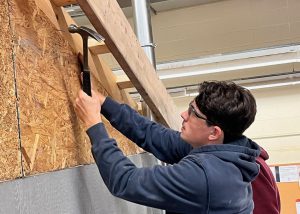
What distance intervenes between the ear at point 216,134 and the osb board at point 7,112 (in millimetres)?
661

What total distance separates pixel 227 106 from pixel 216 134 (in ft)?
0.39


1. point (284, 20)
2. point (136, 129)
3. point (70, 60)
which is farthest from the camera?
point (284, 20)

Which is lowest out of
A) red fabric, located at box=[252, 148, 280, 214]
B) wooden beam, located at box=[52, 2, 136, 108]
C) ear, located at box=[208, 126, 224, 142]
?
red fabric, located at box=[252, 148, 280, 214]

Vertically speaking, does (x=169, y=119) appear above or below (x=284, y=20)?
below

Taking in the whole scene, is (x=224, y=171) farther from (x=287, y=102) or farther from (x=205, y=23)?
(x=287, y=102)

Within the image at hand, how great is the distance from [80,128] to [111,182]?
340mm

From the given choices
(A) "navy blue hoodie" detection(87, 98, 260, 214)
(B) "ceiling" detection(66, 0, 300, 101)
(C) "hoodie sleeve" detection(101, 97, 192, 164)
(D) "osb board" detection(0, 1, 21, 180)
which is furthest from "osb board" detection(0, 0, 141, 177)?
(B) "ceiling" detection(66, 0, 300, 101)

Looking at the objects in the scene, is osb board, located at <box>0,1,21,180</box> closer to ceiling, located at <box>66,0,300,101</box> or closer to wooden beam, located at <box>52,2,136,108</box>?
wooden beam, located at <box>52,2,136,108</box>

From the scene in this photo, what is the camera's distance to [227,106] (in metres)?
1.29

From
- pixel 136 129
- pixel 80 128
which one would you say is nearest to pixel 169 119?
pixel 136 129

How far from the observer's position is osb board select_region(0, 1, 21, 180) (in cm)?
97

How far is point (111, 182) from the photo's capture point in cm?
119

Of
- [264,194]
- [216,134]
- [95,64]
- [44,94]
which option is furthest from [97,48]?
[264,194]

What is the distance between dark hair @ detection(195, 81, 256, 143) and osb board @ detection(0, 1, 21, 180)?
639 millimetres
